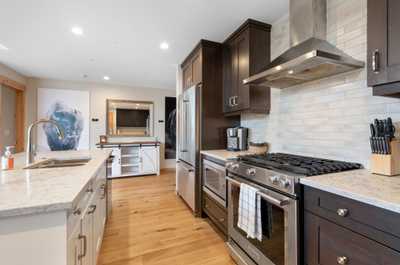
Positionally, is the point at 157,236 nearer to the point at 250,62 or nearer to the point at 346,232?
the point at 346,232

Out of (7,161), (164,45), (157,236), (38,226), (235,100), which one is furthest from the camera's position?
(164,45)

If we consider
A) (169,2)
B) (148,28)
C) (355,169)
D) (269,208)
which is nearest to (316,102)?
(355,169)

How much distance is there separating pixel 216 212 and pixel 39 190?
1783 mm

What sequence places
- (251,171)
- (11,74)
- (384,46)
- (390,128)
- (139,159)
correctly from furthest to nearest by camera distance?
(139,159)
(11,74)
(251,171)
(390,128)
(384,46)

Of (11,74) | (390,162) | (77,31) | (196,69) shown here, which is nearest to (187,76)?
(196,69)

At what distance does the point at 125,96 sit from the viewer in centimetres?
540

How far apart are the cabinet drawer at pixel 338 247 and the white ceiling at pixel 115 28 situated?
197 centimetres

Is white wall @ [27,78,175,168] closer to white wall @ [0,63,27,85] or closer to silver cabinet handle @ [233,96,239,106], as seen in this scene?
white wall @ [0,63,27,85]

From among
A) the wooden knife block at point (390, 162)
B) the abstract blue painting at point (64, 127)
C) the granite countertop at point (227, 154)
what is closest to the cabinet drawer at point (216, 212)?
the granite countertop at point (227, 154)

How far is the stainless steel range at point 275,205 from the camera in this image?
1.22 metres

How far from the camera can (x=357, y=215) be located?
92 centimetres

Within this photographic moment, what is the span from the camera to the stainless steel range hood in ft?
4.64

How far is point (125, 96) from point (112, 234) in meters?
3.98

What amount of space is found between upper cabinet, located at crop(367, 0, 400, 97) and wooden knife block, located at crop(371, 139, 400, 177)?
35cm
